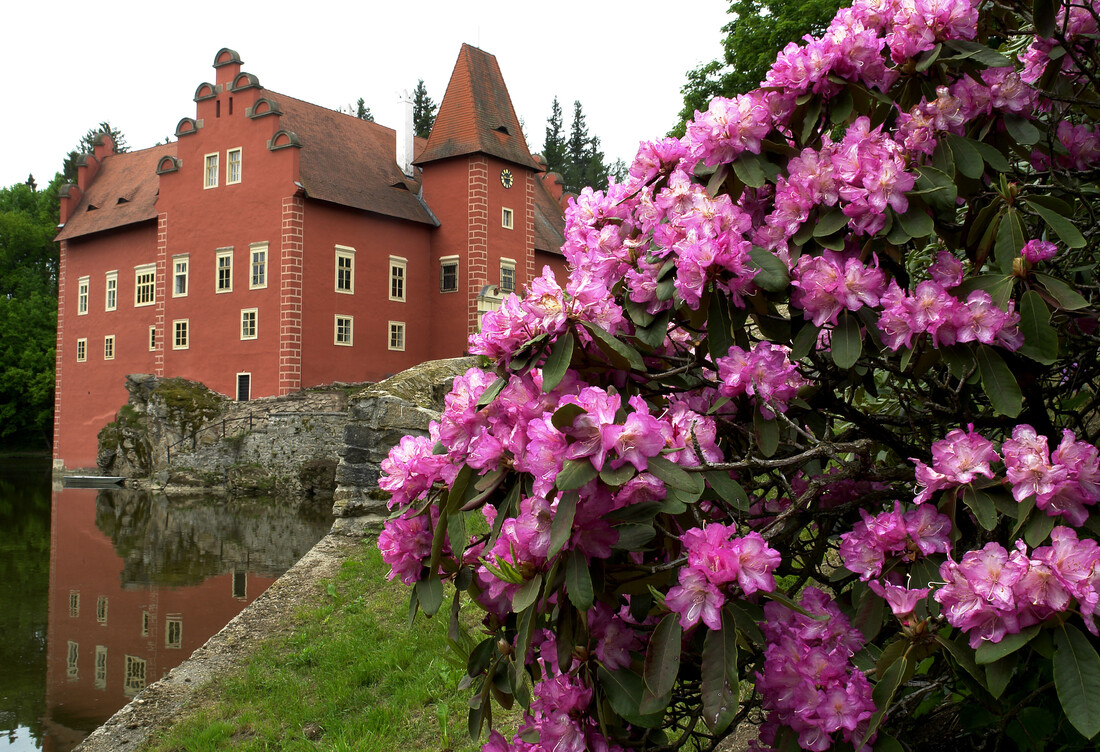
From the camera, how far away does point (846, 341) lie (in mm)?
1788

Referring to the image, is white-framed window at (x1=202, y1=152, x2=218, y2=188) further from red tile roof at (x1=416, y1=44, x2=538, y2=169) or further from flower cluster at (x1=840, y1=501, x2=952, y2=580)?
flower cluster at (x1=840, y1=501, x2=952, y2=580)

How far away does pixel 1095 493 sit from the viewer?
1.56 m

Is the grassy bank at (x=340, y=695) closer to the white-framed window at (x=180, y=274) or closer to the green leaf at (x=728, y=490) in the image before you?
the green leaf at (x=728, y=490)

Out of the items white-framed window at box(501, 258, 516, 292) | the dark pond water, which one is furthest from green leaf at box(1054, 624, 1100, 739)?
white-framed window at box(501, 258, 516, 292)

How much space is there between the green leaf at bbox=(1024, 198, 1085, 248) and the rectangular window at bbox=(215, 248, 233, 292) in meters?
33.9

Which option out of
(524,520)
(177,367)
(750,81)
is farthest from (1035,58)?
(177,367)

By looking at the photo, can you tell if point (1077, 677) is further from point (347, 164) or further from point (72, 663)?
point (347, 164)

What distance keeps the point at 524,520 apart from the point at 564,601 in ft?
0.80

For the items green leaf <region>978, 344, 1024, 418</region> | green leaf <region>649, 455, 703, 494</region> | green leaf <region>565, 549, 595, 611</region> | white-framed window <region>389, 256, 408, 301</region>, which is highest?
white-framed window <region>389, 256, 408, 301</region>

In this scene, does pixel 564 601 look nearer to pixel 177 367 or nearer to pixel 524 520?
pixel 524 520

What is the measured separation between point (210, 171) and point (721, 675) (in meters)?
36.3

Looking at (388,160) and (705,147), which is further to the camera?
(388,160)

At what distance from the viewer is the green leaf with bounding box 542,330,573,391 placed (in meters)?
1.66

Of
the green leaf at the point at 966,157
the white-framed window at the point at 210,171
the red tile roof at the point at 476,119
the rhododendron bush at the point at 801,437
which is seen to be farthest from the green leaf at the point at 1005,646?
the white-framed window at the point at 210,171
